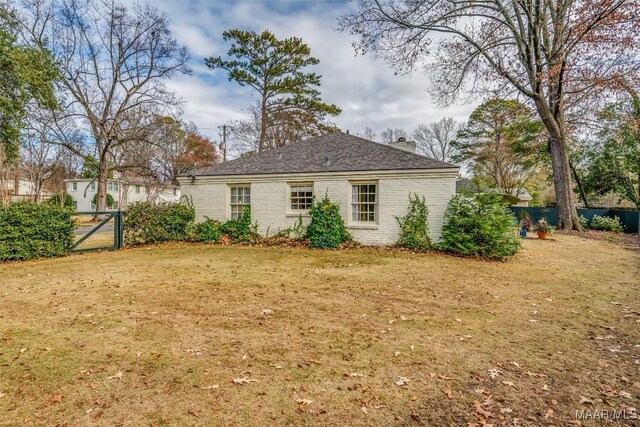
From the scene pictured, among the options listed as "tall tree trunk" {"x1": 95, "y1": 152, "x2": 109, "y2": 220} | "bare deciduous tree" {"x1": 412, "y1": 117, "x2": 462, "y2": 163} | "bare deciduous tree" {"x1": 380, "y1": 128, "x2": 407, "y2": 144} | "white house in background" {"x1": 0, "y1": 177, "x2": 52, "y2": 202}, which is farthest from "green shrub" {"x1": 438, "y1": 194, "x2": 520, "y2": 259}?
"bare deciduous tree" {"x1": 380, "y1": 128, "x2": 407, "y2": 144}

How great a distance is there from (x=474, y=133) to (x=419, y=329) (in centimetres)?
3218

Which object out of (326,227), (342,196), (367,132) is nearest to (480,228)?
(342,196)

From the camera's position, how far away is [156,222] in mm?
12703

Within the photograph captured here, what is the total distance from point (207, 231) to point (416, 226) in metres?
8.20

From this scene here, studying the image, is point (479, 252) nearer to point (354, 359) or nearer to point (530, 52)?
point (354, 359)

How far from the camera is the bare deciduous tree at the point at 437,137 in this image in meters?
38.0

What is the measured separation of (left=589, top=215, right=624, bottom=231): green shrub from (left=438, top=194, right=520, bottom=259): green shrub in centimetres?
1237

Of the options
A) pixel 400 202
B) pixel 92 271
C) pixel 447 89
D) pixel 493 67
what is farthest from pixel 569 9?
pixel 92 271

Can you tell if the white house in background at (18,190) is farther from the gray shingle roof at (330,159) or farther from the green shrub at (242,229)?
the green shrub at (242,229)

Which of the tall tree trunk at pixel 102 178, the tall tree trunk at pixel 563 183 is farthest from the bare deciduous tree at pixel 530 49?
the tall tree trunk at pixel 102 178

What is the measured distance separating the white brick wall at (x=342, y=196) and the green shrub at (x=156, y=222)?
710 millimetres

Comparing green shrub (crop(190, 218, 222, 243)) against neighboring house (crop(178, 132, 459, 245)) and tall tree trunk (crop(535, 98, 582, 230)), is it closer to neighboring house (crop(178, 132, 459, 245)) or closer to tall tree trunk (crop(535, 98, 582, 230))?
neighboring house (crop(178, 132, 459, 245))

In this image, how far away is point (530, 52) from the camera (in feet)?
47.6

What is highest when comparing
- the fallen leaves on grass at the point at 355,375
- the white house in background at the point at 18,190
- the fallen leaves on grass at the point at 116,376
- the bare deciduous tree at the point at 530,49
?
the bare deciduous tree at the point at 530,49
